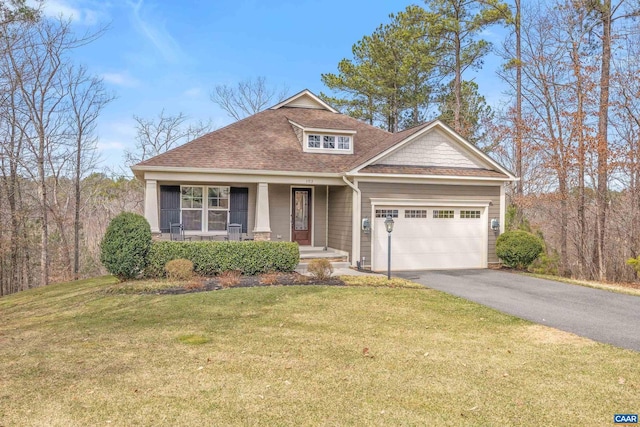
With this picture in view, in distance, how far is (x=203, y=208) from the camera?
43.9 ft

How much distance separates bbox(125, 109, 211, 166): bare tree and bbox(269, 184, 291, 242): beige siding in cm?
1594

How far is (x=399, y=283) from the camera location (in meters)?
10.2

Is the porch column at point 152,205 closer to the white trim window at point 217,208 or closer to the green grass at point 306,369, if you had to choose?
the white trim window at point 217,208

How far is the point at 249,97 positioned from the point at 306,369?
27382mm

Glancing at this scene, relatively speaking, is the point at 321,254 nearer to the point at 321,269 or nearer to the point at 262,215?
the point at 262,215

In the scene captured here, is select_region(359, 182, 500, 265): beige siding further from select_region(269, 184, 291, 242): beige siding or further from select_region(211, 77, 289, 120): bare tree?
select_region(211, 77, 289, 120): bare tree

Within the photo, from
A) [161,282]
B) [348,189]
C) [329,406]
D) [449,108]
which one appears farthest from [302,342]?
[449,108]

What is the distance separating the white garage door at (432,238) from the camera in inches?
509

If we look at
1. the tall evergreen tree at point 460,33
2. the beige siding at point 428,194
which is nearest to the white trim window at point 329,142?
the beige siding at point 428,194

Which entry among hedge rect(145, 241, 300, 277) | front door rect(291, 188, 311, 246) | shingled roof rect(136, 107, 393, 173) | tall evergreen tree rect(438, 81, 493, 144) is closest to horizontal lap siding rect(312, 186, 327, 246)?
front door rect(291, 188, 311, 246)

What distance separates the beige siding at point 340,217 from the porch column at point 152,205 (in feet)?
18.5

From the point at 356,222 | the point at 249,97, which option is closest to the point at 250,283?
the point at 356,222

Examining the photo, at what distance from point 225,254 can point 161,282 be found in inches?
71.1

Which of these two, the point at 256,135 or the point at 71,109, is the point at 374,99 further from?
the point at 71,109
